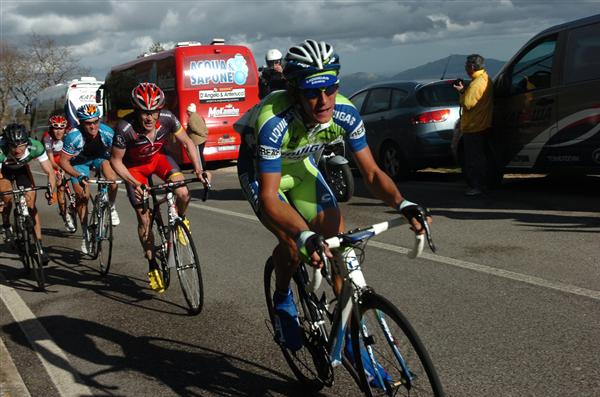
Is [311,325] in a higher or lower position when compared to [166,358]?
higher

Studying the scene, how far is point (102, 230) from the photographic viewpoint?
321 inches

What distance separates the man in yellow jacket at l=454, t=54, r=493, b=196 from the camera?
10.3 metres

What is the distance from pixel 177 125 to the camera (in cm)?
690

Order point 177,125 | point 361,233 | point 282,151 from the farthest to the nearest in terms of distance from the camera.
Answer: point 177,125 < point 282,151 < point 361,233

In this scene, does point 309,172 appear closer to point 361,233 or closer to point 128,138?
point 361,233

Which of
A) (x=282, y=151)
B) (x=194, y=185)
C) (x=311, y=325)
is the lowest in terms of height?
(x=194, y=185)

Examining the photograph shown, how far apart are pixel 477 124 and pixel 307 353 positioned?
7.08 meters

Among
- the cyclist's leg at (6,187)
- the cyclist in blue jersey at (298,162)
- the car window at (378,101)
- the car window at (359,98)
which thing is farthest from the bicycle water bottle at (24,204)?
the car window at (359,98)

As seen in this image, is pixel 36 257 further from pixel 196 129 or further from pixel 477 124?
pixel 196 129

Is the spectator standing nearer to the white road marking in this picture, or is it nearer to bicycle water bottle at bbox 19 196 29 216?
bicycle water bottle at bbox 19 196 29 216

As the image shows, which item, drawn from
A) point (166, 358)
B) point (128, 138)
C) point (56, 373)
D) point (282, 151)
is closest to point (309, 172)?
point (282, 151)

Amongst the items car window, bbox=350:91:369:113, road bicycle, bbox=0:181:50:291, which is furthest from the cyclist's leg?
car window, bbox=350:91:369:113

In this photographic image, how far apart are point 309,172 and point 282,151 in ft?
1.15

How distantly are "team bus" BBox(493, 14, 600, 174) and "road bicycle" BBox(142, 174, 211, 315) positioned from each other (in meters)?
5.27
